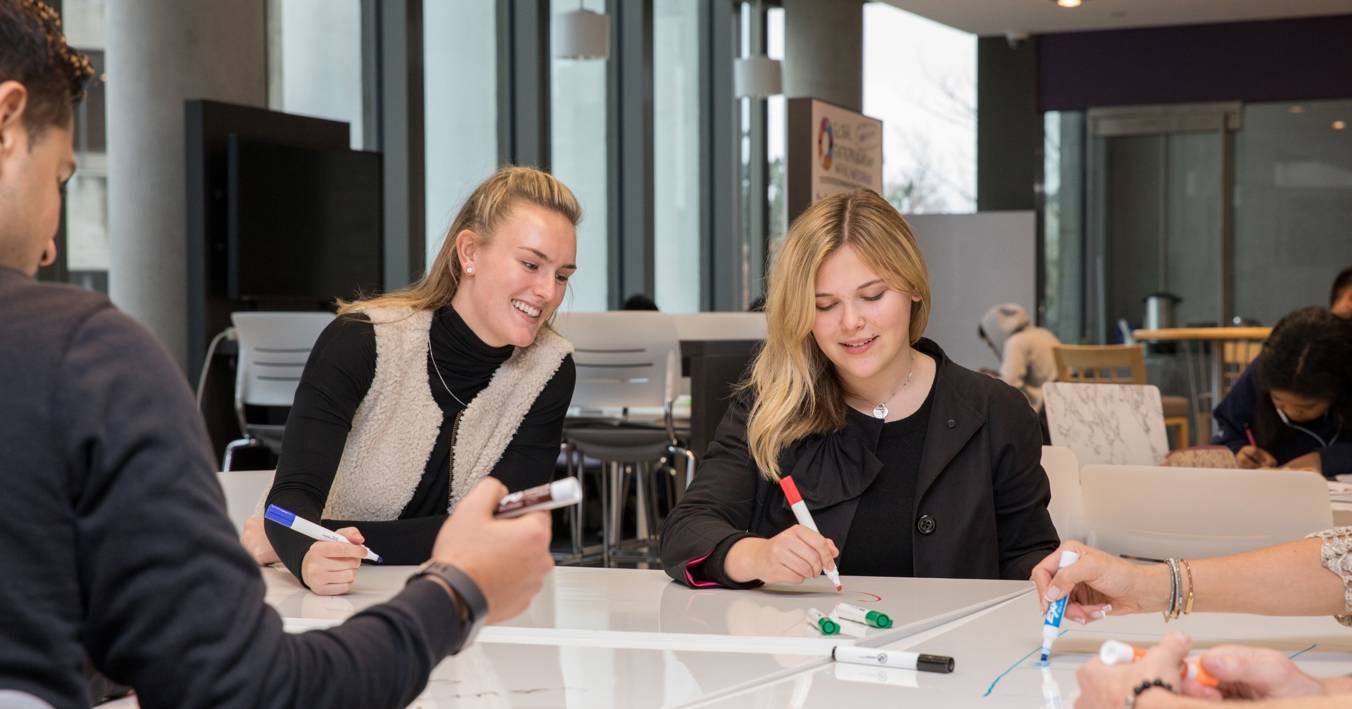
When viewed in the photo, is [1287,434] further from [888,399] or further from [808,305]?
[808,305]

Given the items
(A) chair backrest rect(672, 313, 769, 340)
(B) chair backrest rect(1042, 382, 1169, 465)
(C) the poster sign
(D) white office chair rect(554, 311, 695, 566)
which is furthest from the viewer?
(C) the poster sign

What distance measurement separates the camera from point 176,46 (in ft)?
19.3

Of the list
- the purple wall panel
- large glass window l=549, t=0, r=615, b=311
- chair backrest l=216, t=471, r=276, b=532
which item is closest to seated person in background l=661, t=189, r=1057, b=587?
chair backrest l=216, t=471, r=276, b=532

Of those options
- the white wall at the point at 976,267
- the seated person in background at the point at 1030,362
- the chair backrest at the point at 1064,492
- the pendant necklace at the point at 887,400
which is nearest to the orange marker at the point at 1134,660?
the pendant necklace at the point at 887,400

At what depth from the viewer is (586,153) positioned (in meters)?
9.40

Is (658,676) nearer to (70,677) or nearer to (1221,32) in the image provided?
(70,677)

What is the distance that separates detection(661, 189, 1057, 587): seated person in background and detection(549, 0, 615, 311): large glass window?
6.96 metres

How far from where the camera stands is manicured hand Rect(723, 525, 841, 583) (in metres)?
1.82

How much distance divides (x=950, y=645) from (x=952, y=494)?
61 cm

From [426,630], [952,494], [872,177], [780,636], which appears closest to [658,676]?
[780,636]

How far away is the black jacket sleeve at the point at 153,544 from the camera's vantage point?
829 millimetres

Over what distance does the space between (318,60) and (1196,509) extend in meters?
5.74

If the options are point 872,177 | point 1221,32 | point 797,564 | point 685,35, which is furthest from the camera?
point 1221,32

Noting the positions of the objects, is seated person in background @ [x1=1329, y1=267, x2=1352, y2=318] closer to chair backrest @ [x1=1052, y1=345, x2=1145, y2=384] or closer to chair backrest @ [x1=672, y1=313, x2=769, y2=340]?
chair backrest @ [x1=672, y1=313, x2=769, y2=340]
